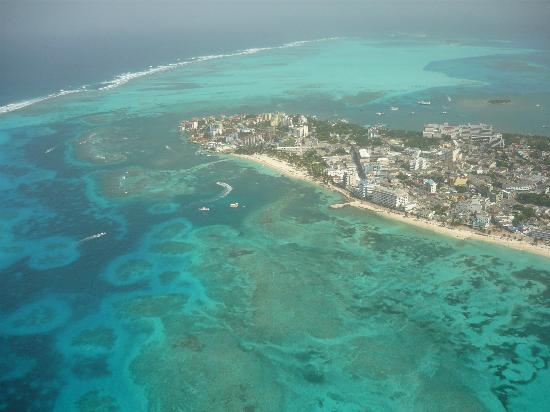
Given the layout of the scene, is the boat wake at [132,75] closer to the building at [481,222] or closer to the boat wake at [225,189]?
the boat wake at [225,189]

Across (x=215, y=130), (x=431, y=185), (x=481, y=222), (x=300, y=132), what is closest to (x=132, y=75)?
(x=215, y=130)

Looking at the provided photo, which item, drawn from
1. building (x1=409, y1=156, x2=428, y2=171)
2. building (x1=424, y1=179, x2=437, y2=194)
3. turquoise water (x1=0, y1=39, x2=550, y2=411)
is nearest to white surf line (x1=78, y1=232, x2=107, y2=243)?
turquoise water (x1=0, y1=39, x2=550, y2=411)

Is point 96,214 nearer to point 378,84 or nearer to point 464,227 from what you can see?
point 464,227

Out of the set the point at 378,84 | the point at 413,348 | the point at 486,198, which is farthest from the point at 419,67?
the point at 413,348

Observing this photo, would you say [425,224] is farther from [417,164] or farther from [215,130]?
[215,130]

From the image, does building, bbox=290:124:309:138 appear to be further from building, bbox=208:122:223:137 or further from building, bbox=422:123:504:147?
→ building, bbox=422:123:504:147
